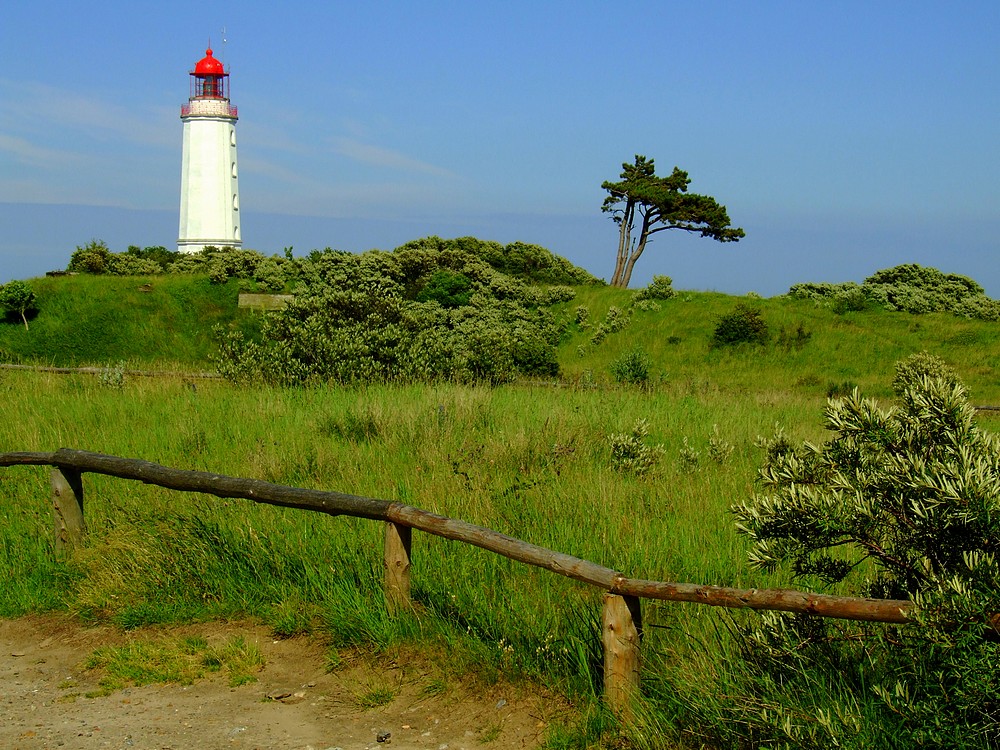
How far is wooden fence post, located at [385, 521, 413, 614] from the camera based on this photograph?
5613 mm

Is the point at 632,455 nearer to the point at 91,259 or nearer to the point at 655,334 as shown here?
the point at 655,334

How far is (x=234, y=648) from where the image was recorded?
19.1ft

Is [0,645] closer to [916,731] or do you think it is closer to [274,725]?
[274,725]

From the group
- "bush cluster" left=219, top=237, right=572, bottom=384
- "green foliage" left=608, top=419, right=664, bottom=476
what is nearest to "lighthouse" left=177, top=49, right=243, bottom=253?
"bush cluster" left=219, top=237, right=572, bottom=384

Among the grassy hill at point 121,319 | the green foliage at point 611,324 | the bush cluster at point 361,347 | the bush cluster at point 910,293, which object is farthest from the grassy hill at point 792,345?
the grassy hill at point 121,319

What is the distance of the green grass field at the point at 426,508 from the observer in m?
5.09

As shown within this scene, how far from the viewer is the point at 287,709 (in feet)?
16.9

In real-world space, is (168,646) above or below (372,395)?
below

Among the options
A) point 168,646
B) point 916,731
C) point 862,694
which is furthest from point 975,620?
point 168,646

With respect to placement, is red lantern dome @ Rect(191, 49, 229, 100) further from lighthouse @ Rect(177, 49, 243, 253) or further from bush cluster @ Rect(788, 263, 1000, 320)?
bush cluster @ Rect(788, 263, 1000, 320)

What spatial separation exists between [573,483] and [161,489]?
3.56 meters

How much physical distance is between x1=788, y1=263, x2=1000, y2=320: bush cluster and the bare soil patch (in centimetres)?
3561

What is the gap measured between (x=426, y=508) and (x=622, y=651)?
11.6 ft

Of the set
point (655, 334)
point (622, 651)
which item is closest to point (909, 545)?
point (622, 651)
